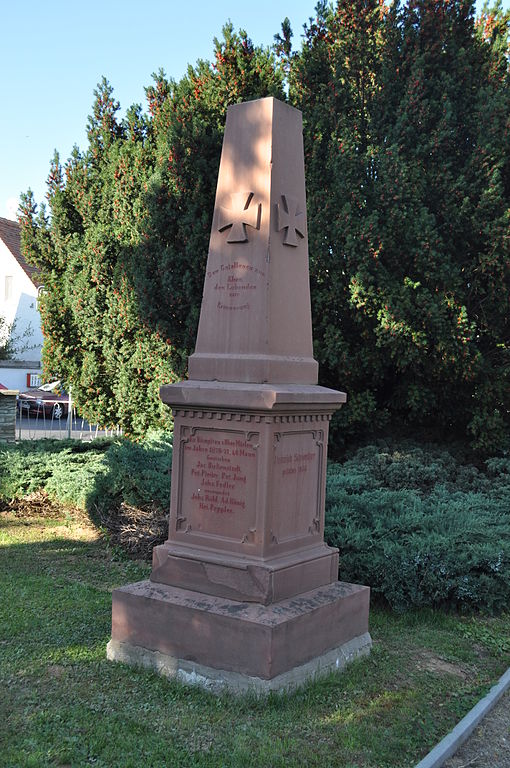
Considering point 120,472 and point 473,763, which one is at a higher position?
point 120,472

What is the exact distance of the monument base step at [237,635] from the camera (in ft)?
14.3

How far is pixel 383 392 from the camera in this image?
10781 mm

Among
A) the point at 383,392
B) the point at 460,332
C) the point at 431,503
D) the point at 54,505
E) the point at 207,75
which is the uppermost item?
the point at 207,75

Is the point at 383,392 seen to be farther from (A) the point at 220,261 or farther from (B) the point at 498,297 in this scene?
(A) the point at 220,261

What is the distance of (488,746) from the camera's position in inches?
159

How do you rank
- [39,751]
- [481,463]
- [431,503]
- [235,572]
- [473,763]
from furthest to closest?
[481,463] < [431,503] < [235,572] < [473,763] < [39,751]

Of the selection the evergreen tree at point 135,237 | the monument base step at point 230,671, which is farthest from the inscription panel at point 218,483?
the evergreen tree at point 135,237

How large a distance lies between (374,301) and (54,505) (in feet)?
18.8

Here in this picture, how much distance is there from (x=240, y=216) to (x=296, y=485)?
1984mm

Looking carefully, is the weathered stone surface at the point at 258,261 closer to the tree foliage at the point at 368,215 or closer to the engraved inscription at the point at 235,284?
the engraved inscription at the point at 235,284

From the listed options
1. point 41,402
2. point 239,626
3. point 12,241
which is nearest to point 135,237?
point 239,626

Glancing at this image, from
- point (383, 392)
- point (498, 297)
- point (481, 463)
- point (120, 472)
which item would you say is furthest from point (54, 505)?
point (498, 297)

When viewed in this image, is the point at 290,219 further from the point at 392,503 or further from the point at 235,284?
the point at 392,503

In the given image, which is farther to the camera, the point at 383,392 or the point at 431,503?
the point at 383,392
